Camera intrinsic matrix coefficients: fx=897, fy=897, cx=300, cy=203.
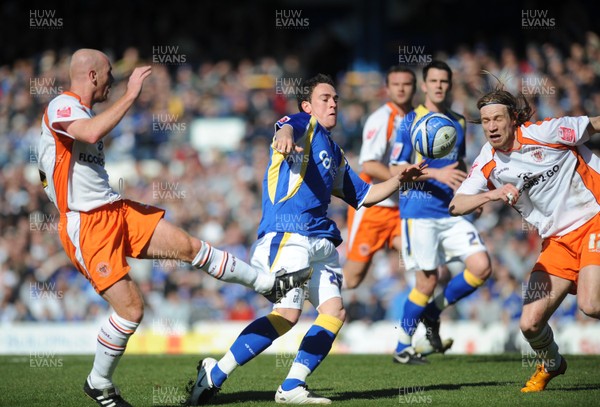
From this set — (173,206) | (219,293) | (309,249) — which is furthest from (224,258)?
(173,206)

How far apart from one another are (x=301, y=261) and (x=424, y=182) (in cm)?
Result: 359

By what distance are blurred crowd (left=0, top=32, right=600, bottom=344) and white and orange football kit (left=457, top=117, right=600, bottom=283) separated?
741 centimetres

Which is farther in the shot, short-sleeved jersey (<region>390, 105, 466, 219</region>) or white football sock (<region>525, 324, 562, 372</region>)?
short-sleeved jersey (<region>390, 105, 466, 219</region>)

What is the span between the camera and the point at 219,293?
18062 millimetres

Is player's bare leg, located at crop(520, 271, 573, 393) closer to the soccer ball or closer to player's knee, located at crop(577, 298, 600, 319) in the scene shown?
player's knee, located at crop(577, 298, 600, 319)

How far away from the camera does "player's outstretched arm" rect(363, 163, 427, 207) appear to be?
312 inches

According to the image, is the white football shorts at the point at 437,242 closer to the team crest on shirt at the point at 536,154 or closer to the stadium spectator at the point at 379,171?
the stadium spectator at the point at 379,171

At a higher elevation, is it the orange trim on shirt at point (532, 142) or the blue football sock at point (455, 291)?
the orange trim on shirt at point (532, 142)

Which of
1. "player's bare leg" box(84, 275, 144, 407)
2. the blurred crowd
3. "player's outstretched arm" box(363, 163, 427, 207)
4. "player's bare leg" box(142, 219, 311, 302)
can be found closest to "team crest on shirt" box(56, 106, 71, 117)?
"player's bare leg" box(142, 219, 311, 302)

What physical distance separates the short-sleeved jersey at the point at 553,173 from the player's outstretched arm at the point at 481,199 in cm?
16

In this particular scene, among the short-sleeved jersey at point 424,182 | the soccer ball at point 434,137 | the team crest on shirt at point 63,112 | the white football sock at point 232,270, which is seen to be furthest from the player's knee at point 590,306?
the team crest on shirt at point 63,112

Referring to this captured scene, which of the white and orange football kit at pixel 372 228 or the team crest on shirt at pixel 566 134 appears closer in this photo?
the team crest on shirt at pixel 566 134

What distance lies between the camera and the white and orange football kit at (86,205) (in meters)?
7.09

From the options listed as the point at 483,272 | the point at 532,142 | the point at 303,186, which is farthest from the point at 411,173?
the point at 483,272
